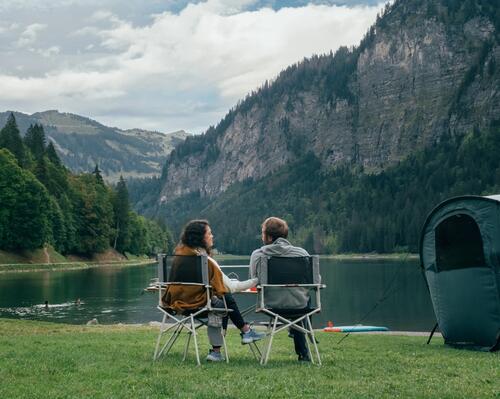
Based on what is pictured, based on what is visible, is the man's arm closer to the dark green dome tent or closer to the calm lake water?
the dark green dome tent

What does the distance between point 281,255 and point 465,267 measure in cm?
570

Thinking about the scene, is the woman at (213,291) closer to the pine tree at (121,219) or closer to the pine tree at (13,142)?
the pine tree at (13,142)

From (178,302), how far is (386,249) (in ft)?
629

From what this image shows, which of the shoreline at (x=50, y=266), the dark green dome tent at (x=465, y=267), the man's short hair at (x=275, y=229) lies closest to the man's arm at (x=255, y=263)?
the man's short hair at (x=275, y=229)

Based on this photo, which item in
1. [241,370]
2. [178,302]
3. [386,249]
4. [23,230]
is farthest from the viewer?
[386,249]

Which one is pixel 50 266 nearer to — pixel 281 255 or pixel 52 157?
pixel 52 157

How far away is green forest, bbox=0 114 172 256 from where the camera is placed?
82188 millimetres

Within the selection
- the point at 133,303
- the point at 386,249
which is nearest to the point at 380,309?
the point at 133,303

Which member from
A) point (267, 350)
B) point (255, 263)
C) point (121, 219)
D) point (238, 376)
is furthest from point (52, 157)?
point (238, 376)

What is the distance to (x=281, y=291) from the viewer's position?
10906 mm

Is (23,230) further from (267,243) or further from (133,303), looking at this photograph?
(267,243)

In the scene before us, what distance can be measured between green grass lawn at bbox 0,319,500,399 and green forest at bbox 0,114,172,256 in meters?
72.8

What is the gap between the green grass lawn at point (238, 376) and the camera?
25.5 ft

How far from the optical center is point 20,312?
40.4 m
